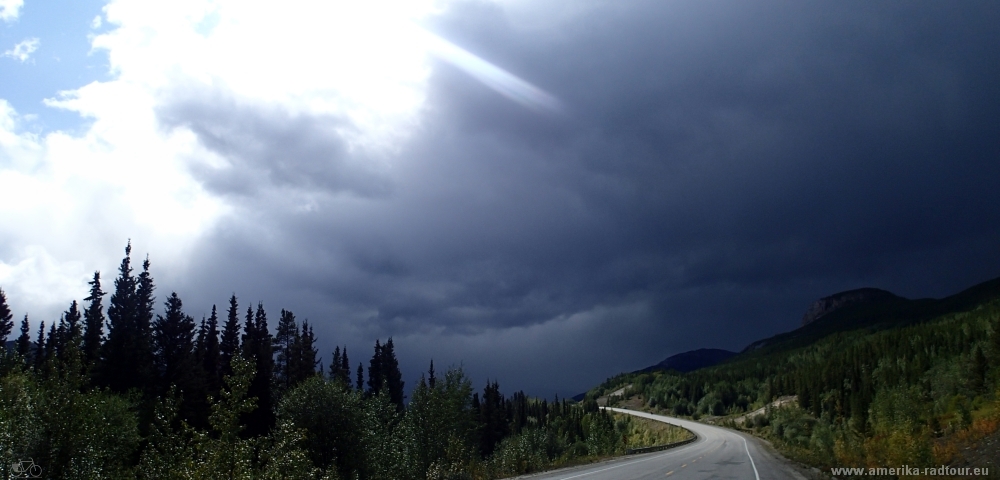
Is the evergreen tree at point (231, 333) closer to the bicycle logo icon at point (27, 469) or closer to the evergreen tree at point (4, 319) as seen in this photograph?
the evergreen tree at point (4, 319)

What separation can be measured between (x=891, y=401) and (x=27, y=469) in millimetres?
50585

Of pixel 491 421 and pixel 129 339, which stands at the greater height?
pixel 129 339

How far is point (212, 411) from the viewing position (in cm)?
1380

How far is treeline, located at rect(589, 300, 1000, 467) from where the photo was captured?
29.6 m

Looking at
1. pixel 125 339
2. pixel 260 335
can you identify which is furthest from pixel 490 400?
pixel 125 339

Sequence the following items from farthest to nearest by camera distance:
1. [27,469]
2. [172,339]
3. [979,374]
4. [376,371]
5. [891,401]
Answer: [376,371] < [172,339] < [979,374] < [891,401] < [27,469]

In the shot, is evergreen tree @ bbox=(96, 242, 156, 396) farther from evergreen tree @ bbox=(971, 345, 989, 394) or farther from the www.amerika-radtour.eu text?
evergreen tree @ bbox=(971, 345, 989, 394)

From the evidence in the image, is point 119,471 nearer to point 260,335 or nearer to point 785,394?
point 260,335

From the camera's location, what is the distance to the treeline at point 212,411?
12.8 metres

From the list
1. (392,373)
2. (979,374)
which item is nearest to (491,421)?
(392,373)

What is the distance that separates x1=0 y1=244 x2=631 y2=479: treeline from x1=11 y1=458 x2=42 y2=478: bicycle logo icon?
0.12 meters

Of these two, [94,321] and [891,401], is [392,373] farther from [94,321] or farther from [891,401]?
[891,401]

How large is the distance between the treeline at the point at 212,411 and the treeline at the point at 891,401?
18.1m

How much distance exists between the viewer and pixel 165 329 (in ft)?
235
